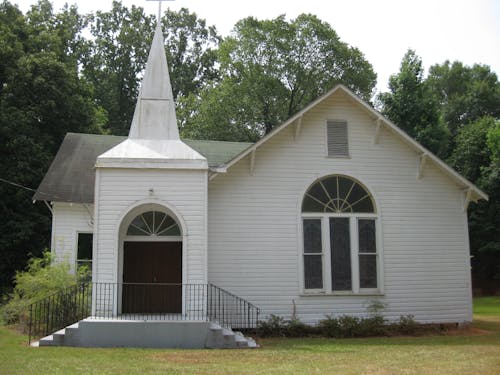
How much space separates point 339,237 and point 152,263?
5.46 m

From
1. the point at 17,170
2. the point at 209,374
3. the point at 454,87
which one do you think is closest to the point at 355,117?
the point at 209,374

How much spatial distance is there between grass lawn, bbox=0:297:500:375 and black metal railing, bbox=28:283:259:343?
1155mm

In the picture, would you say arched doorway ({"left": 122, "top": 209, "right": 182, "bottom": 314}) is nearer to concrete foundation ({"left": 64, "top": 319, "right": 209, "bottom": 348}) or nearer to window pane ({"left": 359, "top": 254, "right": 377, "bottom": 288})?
concrete foundation ({"left": 64, "top": 319, "right": 209, "bottom": 348})

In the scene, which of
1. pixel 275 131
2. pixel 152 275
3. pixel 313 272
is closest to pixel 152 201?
pixel 152 275

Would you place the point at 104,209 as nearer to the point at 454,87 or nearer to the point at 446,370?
the point at 446,370

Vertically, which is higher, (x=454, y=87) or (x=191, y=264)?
(x=454, y=87)

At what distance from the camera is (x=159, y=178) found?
566 inches

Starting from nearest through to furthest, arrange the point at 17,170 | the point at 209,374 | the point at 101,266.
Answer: the point at 209,374 → the point at 101,266 → the point at 17,170

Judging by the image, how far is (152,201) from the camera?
14.3 metres

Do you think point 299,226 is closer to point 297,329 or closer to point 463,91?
point 297,329

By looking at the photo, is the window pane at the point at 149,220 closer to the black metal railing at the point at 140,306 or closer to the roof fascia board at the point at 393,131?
the black metal railing at the point at 140,306

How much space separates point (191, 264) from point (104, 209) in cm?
257

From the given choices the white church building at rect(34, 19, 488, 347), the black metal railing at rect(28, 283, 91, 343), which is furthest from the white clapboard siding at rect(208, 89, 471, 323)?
the black metal railing at rect(28, 283, 91, 343)

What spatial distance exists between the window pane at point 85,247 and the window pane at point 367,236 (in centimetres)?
945
